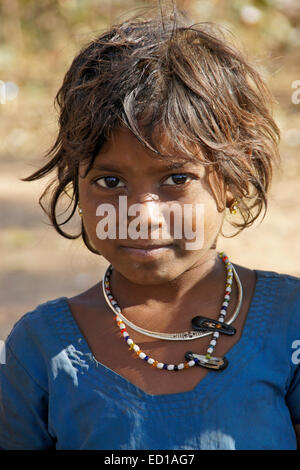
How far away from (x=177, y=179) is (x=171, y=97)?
0.55 ft

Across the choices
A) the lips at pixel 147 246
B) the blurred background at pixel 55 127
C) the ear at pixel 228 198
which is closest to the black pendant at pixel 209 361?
the lips at pixel 147 246

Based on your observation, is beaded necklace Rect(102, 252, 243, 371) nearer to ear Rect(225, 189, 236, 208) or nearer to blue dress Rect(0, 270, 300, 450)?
blue dress Rect(0, 270, 300, 450)

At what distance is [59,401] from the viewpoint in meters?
1.47

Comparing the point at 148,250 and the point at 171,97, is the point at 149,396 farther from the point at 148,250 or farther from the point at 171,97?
the point at 171,97

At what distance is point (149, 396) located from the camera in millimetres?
1414

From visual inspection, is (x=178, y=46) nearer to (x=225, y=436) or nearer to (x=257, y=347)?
(x=257, y=347)

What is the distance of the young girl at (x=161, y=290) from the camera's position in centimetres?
139

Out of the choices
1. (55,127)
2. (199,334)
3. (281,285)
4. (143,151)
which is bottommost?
(199,334)

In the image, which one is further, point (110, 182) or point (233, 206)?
point (233, 206)

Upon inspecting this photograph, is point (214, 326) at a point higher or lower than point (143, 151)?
lower

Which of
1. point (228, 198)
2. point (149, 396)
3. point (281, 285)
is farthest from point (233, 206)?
point (149, 396)

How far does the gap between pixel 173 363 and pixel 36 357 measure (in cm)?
31

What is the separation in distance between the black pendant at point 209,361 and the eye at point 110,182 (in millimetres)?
391
